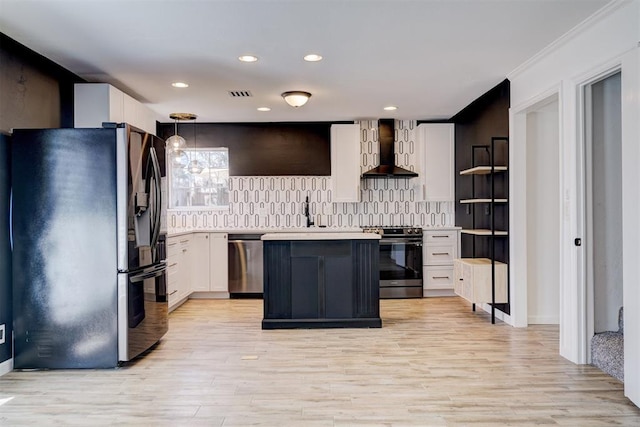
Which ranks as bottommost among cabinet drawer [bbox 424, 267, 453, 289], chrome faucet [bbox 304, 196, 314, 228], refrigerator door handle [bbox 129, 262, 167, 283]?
cabinet drawer [bbox 424, 267, 453, 289]

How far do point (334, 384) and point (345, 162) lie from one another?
Answer: 3658 millimetres

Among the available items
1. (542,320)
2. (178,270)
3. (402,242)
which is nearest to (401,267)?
(402,242)

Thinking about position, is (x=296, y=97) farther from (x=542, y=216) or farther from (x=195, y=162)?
(x=542, y=216)

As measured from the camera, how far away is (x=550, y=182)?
4312 mm

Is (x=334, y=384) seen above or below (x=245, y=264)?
below

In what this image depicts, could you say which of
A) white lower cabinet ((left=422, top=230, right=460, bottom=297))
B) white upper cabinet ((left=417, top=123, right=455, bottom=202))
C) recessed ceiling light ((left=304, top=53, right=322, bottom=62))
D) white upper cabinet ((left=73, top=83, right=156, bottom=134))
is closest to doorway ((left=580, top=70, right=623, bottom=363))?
recessed ceiling light ((left=304, top=53, right=322, bottom=62))

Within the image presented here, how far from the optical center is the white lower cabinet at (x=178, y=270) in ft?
16.2

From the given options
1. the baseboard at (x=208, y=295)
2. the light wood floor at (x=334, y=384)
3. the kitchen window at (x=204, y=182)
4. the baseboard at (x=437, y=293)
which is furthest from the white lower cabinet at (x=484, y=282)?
the kitchen window at (x=204, y=182)

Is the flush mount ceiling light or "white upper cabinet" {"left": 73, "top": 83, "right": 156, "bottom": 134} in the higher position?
the flush mount ceiling light

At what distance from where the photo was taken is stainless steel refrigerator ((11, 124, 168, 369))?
122 inches

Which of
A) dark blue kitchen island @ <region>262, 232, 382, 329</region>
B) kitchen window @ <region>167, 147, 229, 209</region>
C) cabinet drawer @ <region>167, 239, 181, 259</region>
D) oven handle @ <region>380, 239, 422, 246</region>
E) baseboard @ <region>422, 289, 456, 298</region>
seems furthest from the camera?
kitchen window @ <region>167, 147, 229, 209</region>

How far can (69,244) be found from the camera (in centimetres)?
311

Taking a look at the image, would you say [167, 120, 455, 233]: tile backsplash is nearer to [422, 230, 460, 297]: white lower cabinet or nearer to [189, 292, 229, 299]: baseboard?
[422, 230, 460, 297]: white lower cabinet

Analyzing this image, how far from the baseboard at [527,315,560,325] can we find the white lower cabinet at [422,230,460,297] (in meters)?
1.53
